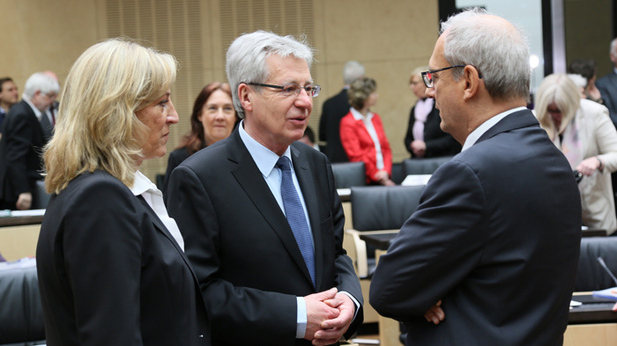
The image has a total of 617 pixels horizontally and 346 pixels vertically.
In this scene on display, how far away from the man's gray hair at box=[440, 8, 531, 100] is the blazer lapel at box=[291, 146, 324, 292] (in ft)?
2.27

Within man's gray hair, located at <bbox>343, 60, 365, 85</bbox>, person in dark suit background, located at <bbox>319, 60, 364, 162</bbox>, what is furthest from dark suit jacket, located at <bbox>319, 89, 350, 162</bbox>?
man's gray hair, located at <bbox>343, 60, 365, 85</bbox>

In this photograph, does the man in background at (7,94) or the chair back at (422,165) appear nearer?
the chair back at (422,165)

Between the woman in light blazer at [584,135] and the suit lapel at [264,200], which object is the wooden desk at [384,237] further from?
the suit lapel at [264,200]

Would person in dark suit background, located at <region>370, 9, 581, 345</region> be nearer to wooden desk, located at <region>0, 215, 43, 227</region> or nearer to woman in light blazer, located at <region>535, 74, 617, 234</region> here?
woman in light blazer, located at <region>535, 74, 617, 234</region>

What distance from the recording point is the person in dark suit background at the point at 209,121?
4.17m

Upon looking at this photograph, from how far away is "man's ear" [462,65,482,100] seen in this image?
1752mm

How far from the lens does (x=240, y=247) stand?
6.93ft

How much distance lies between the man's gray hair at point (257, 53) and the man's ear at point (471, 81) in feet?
2.09

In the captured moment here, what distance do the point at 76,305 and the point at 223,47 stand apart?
28.7ft

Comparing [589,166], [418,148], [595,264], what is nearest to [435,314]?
[595,264]

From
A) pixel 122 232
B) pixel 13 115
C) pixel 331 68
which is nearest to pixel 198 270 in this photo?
pixel 122 232

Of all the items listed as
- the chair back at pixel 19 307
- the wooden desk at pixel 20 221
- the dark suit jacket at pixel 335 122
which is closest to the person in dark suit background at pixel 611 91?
the dark suit jacket at pixel 335 122

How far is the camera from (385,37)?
9.90m

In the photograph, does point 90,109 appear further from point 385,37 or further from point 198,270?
point 385,37
